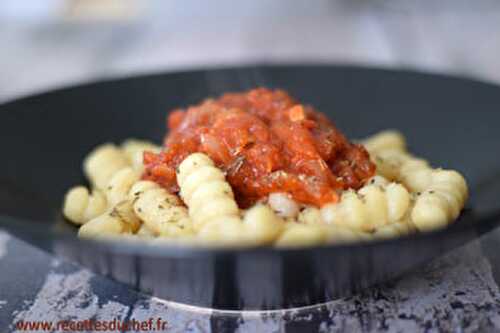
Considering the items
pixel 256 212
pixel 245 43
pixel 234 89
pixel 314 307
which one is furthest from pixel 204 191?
pixel 245 43

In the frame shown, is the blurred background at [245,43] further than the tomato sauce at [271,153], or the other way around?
the blurred background at [245,43]

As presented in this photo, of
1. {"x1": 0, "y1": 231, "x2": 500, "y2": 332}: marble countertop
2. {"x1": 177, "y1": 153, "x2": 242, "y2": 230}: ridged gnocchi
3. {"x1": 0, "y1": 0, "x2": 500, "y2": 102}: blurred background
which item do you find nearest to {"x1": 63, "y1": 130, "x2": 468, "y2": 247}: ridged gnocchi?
{"x1": 177, "y1": 153, "x2": 242, "y2": 230}: ridged gnocchi

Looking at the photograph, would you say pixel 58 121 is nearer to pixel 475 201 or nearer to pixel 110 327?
pixel 110 327

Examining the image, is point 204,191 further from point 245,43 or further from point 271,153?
point 245,43

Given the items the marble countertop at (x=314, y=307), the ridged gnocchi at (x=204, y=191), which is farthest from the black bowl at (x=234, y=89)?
the ridged gnocchi at (x=204, y=191)

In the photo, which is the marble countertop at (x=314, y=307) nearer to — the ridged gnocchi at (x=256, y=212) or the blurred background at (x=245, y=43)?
the ridged gnocchi at (x=256, y=212)

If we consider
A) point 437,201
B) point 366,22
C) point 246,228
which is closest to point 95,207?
point 246,228
